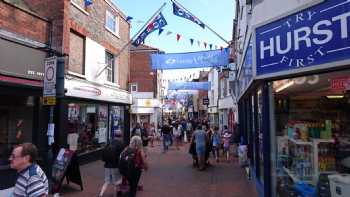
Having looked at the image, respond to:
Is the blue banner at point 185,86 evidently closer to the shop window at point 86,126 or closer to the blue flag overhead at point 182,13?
the shop window at point 86,126

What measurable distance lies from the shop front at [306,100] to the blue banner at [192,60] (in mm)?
9245

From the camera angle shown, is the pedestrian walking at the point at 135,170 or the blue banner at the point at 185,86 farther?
the blue banner at the point at 185,86

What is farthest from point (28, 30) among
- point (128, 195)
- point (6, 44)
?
point (128, 195)

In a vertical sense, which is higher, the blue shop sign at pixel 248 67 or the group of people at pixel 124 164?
the blue shop sign at pixel 248 67

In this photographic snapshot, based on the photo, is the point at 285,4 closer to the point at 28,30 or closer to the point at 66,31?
the point at 28,30

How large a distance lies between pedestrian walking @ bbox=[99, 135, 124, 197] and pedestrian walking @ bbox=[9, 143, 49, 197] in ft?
16.6

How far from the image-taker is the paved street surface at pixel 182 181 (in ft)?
31.3

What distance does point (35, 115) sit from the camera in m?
11.7

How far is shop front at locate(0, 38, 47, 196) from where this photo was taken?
9664mm

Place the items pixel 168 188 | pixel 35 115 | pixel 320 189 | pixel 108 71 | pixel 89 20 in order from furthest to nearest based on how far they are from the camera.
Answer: pixel 108 71 < pixel 89 20 < pixel 35 115 < pixel 168 188 < pixel 320 189

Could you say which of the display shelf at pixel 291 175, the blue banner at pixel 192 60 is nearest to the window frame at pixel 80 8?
the blue banner at pixel 192 60

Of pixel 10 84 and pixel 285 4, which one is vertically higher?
pixel 285 4

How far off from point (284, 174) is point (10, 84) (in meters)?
7.20

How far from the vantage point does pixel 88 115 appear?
15688 millimetres
